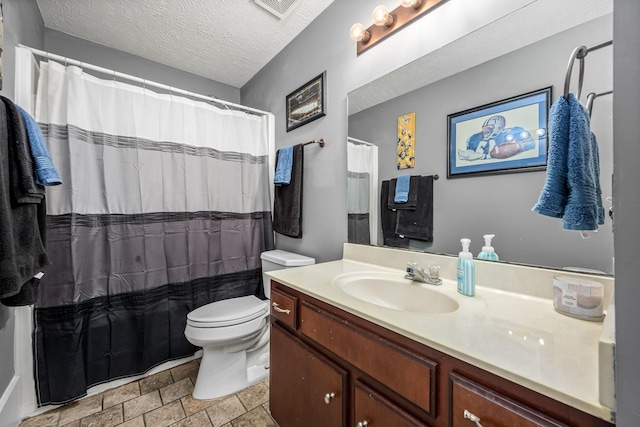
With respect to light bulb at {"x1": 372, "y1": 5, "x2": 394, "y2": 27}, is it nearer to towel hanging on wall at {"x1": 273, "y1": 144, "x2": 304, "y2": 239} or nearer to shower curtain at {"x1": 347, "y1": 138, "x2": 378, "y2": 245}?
shower curtain at {"x1": 347, "y1": 138, "x2": 378, "y2": 245}

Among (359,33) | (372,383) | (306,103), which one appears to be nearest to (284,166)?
(306,103)

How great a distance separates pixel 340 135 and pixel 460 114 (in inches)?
27.0

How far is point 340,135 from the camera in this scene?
5.05 ft

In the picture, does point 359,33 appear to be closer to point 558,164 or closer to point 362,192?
point 362,192

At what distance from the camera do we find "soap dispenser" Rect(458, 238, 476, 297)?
88cm

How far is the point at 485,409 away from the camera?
51 cm

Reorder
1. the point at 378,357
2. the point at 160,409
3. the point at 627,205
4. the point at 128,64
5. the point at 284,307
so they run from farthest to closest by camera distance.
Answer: the point at 128,64, the point at 160,409, the point at 284,307, the point at 378,357, the point at 627,205

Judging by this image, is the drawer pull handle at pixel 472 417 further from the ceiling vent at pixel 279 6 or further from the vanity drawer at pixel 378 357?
the ceiling vent at pixel 279 6

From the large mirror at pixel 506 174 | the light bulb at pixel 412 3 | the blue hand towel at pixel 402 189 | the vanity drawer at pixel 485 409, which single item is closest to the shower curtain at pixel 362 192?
the large mirror at pixel 506 174

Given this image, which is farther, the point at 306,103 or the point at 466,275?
the point at 306,103

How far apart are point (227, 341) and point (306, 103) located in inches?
63.7

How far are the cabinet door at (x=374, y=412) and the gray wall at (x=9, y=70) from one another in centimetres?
159

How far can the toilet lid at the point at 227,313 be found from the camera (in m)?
1.42

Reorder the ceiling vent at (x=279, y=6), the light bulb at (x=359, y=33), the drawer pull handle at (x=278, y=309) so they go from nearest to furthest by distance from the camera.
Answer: the drawer pull handle at (x=278, y=309), the light bulb at (x=359, y=33), the ceiling vent at (x=279, y=6)
